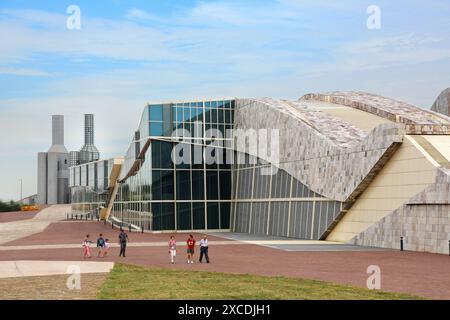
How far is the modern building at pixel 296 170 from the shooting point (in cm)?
3766

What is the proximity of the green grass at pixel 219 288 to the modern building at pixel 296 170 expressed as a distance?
1526 cm

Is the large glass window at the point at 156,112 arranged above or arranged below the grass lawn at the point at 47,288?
above

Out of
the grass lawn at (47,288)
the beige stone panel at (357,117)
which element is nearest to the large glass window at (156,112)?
the beige stone panel at (357,117)

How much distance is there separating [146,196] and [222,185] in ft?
24.0

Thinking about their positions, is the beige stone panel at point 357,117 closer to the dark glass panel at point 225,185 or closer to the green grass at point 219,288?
the dark glass panel at point 225,185

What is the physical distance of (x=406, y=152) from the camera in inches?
1503

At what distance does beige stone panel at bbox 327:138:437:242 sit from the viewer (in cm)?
3662

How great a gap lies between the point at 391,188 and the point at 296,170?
1213 cm

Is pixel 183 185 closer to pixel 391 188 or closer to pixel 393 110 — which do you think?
pixel 393 110

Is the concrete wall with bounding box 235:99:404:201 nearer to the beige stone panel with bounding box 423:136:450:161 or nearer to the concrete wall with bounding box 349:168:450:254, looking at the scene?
the beige stone panel with bounding box 423:136:450:161

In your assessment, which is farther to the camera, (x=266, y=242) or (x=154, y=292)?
(x=266, y=242)

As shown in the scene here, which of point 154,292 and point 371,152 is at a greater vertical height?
point 371,152
